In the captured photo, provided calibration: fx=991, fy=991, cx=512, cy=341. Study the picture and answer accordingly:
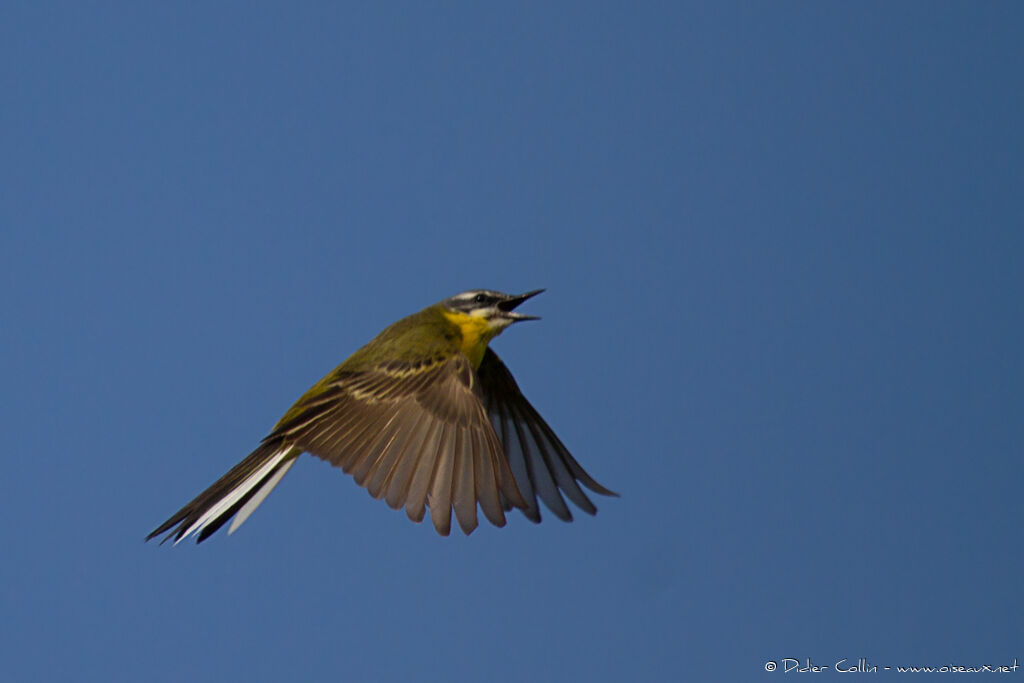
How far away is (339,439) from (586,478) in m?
1.68

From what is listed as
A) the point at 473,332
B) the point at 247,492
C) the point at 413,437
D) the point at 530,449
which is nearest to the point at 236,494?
the point at 247,492

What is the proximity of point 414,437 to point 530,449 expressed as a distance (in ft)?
4.83

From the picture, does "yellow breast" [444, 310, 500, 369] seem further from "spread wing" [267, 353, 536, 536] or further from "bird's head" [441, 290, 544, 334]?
"spread wing" [267, 353, 536, 536]

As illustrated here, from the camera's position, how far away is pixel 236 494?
4578mm

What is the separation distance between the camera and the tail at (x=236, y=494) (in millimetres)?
4492

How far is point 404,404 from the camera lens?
15.3ft

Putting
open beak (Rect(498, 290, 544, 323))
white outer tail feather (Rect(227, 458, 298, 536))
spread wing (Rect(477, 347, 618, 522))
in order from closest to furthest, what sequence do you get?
white outer tail feather (Rect(227, 458, 298, 536)) → open beak (Rect(498, 290, 544, 323)) → spread wing (Rect(477, 347, 618, 522))

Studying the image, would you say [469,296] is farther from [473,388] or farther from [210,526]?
[210,526]

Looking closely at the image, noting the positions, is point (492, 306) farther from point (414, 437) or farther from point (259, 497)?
point (259, 497)

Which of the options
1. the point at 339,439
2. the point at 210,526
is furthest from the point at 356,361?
the point at 210,526

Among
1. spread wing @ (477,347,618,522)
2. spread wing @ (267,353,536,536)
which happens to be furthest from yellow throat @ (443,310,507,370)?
spread wing @ (477,347,618,522)

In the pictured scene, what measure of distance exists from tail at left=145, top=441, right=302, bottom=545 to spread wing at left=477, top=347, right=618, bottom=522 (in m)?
1.34

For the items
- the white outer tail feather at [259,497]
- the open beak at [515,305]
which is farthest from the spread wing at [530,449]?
the white outer tail feather at [259,497]

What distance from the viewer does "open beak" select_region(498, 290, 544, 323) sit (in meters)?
4.92
